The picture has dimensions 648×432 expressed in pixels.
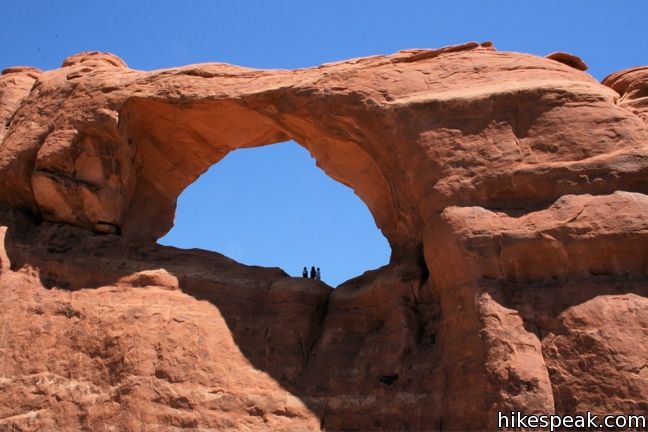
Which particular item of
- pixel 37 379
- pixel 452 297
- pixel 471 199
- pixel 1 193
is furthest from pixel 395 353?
pixel 1 193

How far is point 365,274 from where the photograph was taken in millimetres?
12922

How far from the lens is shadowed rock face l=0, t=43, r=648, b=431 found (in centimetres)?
972

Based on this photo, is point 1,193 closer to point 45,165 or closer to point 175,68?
point 45,165

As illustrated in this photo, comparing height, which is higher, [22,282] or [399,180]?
[399,180]

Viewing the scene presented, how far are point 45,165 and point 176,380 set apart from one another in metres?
4.70

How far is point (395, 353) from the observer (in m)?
11.2

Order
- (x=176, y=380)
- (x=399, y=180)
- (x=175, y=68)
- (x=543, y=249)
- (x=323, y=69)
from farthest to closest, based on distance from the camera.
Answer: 1. (x=175, y=68)
2. (x=323, y=69)
3. (x=399, y=180)
4. (x=176, y=380)
5. (x=543, y=249)

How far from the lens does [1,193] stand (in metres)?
13.5

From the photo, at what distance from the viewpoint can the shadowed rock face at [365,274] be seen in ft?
31.9

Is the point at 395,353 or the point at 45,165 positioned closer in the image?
the point at 395,353

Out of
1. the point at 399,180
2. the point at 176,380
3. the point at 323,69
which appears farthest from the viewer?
the point at 323,69

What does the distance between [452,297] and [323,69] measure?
453 cm

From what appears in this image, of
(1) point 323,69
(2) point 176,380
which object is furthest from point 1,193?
(1) point 323,69

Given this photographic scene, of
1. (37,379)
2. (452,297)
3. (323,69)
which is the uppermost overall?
(323,69)
